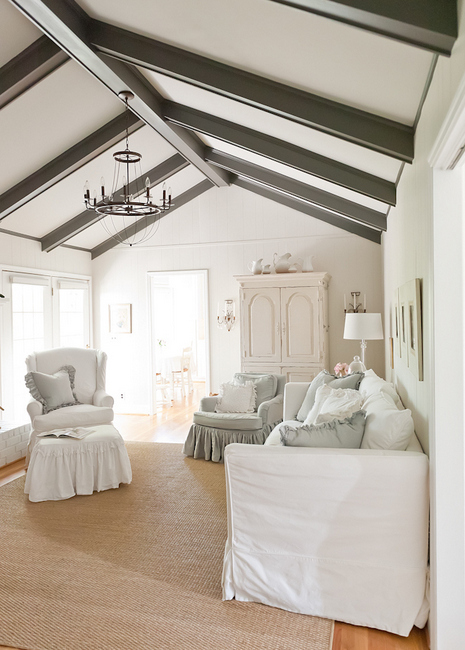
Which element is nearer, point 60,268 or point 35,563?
point 35,563

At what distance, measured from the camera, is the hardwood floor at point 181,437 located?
7.65ft

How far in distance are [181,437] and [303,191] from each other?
3.25 metres

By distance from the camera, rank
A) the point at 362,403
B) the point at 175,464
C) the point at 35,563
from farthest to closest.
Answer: the point at 175,464, the point at 362,403, the point at 35,563

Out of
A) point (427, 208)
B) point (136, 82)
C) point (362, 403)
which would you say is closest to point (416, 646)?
point (362, 403)

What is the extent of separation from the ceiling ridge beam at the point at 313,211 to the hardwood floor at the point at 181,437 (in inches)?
130

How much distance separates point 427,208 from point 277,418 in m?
3.31

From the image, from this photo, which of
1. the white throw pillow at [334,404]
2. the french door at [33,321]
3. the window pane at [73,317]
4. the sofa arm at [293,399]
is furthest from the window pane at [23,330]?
the white throw pillow at [334,404]

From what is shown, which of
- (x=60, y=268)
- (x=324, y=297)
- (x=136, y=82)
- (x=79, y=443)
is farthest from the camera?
(x=60, y=268)

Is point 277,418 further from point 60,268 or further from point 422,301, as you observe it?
point 60,268

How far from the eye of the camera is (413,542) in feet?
7.82

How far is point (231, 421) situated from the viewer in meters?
4.98

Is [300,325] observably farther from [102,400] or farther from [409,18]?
[409,18]

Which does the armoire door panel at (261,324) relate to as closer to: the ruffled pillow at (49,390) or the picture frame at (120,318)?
the picture frame at (120,318)

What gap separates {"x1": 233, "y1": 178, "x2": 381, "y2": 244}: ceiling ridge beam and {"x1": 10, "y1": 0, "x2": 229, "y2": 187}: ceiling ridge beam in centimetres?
197
